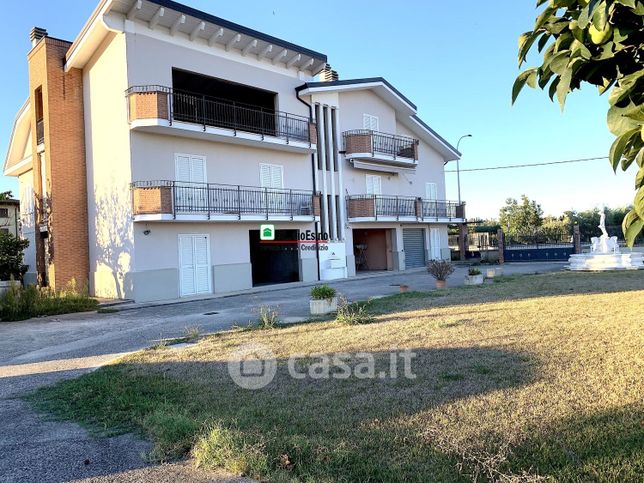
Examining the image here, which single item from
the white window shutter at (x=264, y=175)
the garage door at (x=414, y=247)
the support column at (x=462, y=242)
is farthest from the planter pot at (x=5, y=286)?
the support column at (x=462, y=242)

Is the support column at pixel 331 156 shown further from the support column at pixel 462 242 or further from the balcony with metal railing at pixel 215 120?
the support column at pixel 462 242

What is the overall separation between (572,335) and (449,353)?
6.99 ft

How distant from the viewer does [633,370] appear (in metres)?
5.28

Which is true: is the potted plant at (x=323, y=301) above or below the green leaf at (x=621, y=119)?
below

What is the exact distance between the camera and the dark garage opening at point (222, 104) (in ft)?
63.3

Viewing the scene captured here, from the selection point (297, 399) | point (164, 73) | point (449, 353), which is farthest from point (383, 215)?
point (297, 399)

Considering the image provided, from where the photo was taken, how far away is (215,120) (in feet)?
64.1

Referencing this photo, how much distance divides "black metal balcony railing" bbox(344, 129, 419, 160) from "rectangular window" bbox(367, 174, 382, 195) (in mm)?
1510

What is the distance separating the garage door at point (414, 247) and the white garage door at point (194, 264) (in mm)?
13420

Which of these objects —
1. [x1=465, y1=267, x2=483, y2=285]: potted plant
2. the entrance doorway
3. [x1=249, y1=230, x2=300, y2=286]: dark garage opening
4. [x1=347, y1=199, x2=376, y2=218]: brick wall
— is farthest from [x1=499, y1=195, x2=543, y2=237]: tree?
[x1=465, y1=267, x2=483, y2=285]: potted plant

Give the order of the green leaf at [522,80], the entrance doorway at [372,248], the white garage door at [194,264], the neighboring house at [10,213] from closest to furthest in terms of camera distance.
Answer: the green leaf at [522,80], the white garage door at [194,264], the entrance doorway at [372,248], the neighboring house at [10,213]

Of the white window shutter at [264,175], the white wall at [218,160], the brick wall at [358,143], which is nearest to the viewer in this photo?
the white wall at [218,160]

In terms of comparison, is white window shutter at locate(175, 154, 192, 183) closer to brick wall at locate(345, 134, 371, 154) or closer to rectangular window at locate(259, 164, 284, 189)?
rectangular window at locate(259, 164, 284, 189)

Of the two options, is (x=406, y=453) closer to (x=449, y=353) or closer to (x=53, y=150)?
(x=449, y=353)
